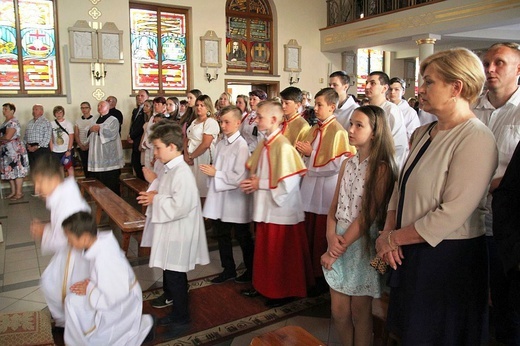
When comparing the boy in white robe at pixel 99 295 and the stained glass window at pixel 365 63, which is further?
the stained glass window at pixel 365 63

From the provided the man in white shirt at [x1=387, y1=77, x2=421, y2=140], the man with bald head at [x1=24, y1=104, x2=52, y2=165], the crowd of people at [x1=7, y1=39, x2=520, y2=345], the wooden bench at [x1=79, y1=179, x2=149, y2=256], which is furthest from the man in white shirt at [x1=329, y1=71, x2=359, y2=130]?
the man with bald head at [x1=24, y1=104, x2=52, y2=165]

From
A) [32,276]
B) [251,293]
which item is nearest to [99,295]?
[251,293]

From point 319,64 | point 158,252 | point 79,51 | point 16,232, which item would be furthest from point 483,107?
point 319,64

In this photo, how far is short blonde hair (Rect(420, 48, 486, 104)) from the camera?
5.44 ft

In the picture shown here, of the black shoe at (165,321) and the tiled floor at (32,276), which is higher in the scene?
the black shoe at (165,321)

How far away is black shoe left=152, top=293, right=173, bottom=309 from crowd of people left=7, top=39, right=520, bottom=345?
0.01 meters

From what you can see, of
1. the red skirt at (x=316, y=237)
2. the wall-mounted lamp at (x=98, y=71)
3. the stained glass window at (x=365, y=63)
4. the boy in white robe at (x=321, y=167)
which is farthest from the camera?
the stained glass window at (x=365, y=63)

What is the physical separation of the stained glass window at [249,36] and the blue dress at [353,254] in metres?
9.52

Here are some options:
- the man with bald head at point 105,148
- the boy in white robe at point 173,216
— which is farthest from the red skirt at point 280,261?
the man with bald head at point 105,148

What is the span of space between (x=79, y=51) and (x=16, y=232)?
195 inches

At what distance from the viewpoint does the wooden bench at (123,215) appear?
4.05m

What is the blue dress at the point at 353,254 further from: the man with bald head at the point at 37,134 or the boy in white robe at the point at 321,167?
the man with bald head at the point at 37,134

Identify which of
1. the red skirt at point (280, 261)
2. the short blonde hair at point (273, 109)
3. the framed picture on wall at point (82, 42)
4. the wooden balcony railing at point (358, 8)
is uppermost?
the wooden balcony railing at point (358, 8)

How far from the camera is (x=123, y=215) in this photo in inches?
174
